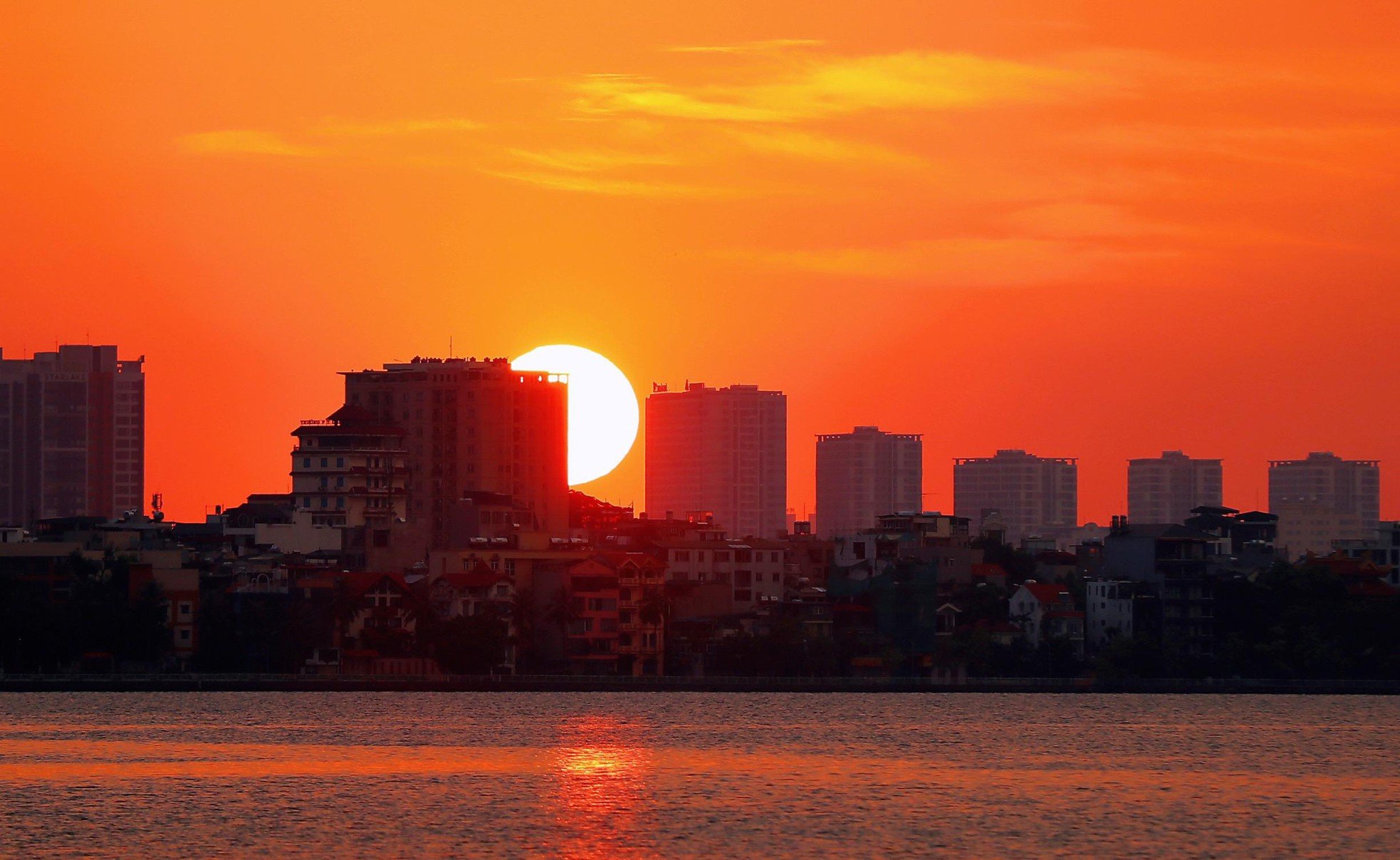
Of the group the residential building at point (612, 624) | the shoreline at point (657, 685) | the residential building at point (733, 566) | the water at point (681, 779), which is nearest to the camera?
the water at point (681, 779)

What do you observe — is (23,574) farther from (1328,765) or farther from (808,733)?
(1328,765)

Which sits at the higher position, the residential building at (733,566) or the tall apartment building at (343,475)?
the tall apartment building at (343,475)

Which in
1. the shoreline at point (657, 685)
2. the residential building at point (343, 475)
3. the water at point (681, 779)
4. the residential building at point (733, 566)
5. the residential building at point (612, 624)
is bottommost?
the water at point (681, 779)

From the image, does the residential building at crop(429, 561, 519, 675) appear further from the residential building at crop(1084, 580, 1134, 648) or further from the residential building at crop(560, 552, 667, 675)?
the residential building at crop(1084, 580, 1134, 648)

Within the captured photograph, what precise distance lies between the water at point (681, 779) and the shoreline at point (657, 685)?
1074mm

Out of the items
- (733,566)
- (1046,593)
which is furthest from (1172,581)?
(733,566)

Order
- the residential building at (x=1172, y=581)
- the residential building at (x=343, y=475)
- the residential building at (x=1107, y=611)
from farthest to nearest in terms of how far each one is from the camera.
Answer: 1. the residential building at (x=343, y=475)
2. the residential building at (x=1107, y=611)
3. the residential building at (x=1172, y=581)

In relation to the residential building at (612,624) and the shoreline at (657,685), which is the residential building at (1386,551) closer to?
the shoreline at (657,685)

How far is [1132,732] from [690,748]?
23567mm

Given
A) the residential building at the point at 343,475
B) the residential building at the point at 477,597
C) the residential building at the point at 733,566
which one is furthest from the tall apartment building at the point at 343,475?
the residential building at the point at 477,597

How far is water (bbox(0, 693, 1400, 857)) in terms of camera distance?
69.5m

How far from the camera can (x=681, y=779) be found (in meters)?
88.6

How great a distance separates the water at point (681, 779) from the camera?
6950 centimetres

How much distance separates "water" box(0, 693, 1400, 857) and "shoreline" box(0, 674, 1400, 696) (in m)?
1.07
